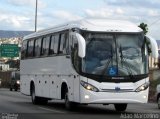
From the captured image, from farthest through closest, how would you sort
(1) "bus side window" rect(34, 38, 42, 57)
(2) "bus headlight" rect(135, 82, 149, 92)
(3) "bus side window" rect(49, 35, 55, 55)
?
(1) "bus side window" rect(34, 38, 42, 57), (3) "bus side window" rect(49, 35, 55, 55), (2) "bus headlight" rect(135, 82, 149, 92)

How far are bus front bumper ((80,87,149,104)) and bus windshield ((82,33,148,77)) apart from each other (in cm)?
67

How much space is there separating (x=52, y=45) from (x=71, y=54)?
3010mm

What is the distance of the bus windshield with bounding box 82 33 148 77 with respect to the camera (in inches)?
736

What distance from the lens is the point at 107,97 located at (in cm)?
1853

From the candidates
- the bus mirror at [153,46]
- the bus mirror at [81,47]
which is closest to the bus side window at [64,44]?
the bus mirror at [81,47]

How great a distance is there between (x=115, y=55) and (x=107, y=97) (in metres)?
1.51

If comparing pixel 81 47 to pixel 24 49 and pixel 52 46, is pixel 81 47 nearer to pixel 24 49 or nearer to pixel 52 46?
pixel 52 46

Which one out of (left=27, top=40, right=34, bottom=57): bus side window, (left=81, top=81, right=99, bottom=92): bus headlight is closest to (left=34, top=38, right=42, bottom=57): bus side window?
(left=27, top=40, right=34, bottom=57): bus side window

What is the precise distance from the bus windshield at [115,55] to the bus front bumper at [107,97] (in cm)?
67

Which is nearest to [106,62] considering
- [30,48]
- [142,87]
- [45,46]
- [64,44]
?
[142,87]

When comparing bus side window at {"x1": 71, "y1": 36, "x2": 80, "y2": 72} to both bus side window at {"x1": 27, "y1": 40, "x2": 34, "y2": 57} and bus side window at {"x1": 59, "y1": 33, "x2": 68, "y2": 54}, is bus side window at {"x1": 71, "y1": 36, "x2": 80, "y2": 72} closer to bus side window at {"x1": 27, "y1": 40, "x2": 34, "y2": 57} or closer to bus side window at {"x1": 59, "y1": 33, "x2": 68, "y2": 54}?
bus side window at {"x1": 59, "y1": 33, "x2": 68, "y2": 54}

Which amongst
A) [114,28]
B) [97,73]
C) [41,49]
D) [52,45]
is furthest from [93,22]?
[41,49]

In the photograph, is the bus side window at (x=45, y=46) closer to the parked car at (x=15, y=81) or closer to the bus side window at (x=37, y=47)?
the bus side window at (x=37, y=47)

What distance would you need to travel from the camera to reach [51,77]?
23.0 metres
